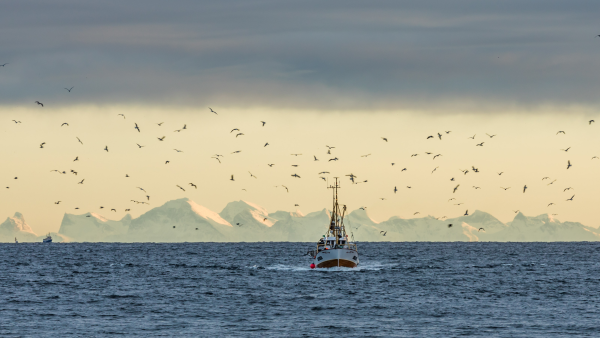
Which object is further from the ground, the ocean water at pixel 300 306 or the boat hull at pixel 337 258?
the boat hull at pixel 337 258

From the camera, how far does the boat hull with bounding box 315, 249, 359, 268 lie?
115m

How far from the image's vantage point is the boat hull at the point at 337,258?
115 m

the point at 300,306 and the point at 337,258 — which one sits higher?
the point at 337,258

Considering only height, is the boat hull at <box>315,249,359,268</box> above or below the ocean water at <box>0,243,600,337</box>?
above

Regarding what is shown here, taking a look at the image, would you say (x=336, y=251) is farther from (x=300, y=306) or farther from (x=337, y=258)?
(x=300, y=306)

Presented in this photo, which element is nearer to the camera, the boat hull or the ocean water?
the ocean water

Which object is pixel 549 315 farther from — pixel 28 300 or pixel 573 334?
pixel 28 300

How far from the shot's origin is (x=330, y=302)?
251 ft

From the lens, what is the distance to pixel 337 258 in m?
116

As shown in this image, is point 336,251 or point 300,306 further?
point 336,251

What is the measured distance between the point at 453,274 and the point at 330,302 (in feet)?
169

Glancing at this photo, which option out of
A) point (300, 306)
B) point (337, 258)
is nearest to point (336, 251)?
point (337, 258)

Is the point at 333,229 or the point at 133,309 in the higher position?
the point at 333,229

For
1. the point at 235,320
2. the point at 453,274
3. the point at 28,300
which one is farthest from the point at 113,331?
the point at 453,274
